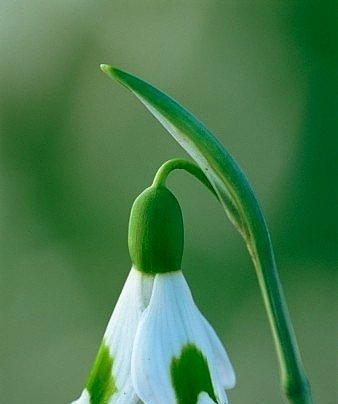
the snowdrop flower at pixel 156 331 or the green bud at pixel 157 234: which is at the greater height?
the green bud at pixel 157 234

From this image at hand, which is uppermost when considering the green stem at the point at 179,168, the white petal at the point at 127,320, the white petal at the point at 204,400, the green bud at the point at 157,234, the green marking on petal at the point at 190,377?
the green stem at the point at 179,168

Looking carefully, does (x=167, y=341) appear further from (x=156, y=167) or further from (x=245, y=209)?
(x=156, y=167)

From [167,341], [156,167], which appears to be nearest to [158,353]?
Answer: [167,341]

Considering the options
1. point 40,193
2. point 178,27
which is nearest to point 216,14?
point 178,27

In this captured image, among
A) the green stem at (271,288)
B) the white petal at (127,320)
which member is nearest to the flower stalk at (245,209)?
the green stem at (271,288)

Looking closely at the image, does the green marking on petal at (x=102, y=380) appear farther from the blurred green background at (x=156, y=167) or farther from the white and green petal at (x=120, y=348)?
the blurred green background at (x=156, y=167)

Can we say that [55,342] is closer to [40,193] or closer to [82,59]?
[40,193]

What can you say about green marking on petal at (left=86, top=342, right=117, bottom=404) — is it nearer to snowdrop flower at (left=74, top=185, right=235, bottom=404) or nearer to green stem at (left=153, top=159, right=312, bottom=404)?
snowdrop flower at (left=74, top=185, right=235, bottom=404)

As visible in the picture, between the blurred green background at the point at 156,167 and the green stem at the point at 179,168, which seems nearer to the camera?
the green stem at the point at 179,168
